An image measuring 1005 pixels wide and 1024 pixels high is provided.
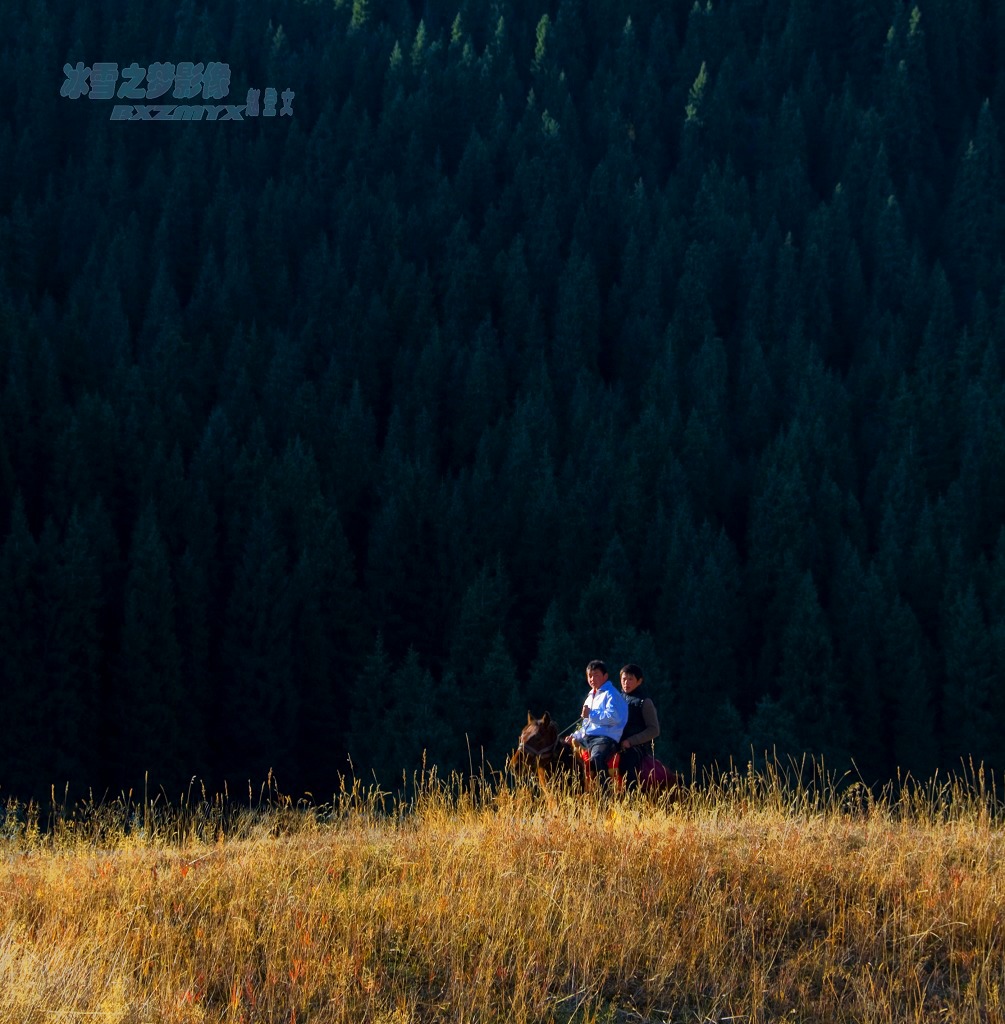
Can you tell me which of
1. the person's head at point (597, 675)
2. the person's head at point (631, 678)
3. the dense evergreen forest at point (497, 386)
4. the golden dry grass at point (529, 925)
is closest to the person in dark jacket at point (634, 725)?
the person's head at point (631, 678)

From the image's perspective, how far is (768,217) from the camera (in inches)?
3297

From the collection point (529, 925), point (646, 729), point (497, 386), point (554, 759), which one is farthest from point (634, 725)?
point (497, 386)

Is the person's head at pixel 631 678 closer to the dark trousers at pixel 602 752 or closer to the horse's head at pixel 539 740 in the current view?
the dark trousers at pixel 602 752

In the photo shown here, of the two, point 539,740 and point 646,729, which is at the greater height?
point 646,729

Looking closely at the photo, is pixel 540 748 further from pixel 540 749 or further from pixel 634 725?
pixel 634 725

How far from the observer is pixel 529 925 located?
6.97 meters

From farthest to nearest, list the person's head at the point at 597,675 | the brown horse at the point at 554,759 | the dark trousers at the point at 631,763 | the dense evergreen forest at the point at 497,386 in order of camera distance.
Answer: the dense evergreen forest at the point at 497,386 < the person's head at the point at 597,675 < the brown horse at the point at 554,759 < the dark trousers at the point at 631,763

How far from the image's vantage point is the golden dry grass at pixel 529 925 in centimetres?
639

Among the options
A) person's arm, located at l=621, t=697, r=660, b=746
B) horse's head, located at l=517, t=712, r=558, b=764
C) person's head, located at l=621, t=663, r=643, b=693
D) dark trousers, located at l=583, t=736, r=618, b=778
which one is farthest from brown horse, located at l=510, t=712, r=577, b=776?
person's head, located at l=621, t=663, r=643, b=693

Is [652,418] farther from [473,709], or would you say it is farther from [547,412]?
[473,709]

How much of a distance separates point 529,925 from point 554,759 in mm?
3144

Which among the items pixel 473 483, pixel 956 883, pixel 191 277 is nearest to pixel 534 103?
pixel 191 277

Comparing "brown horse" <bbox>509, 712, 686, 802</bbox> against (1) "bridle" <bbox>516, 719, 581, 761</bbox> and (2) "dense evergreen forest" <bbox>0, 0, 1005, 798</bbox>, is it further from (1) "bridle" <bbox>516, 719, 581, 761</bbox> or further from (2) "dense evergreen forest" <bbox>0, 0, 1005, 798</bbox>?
(2) "dense evergreen forest" <bbox>0, 0, 1005, 798</bbox>

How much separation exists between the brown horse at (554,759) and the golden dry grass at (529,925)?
3.72 feet
